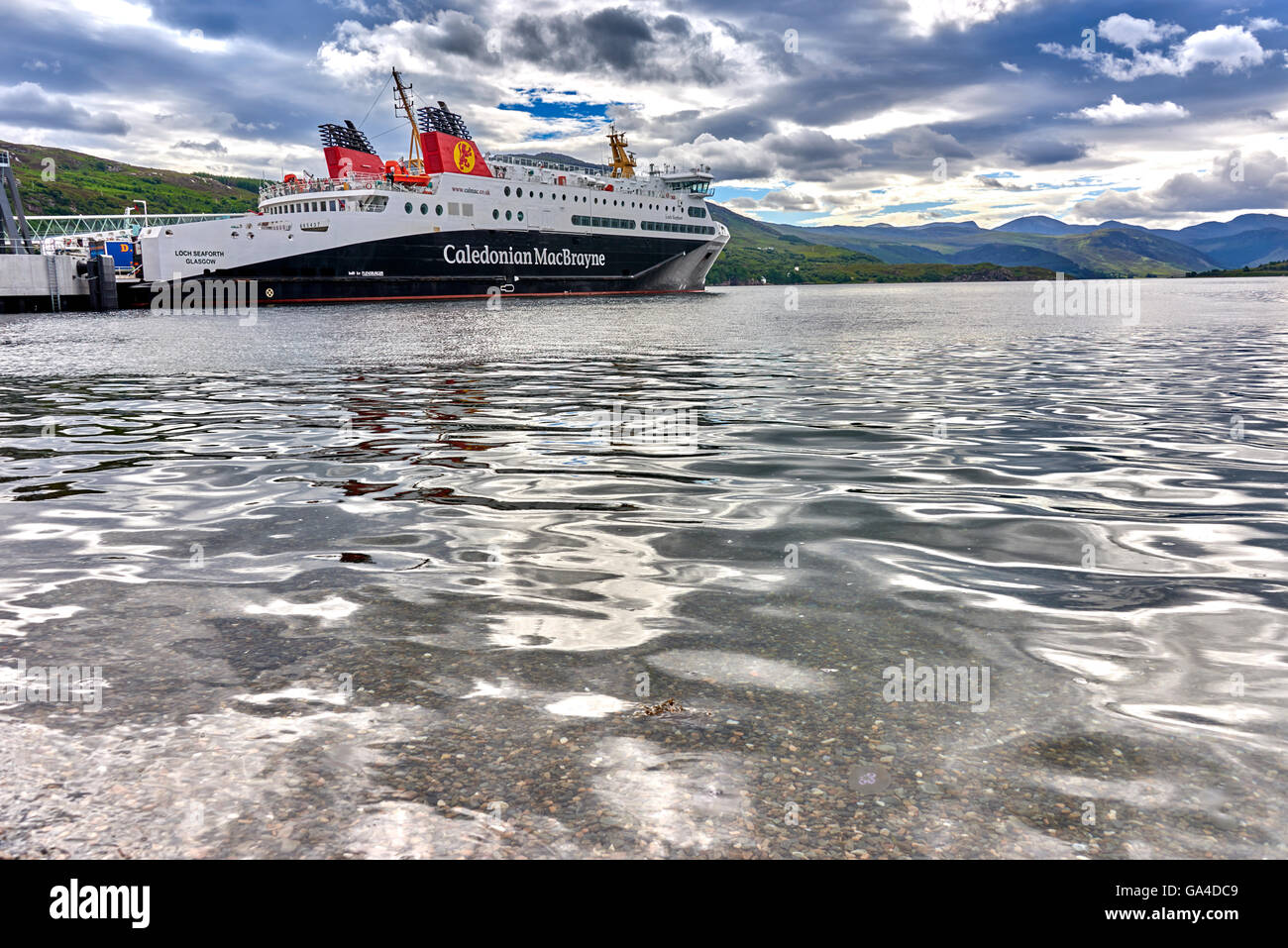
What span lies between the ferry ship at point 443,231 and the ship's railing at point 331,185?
12 cm

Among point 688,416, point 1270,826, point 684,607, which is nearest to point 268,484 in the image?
point 684,607

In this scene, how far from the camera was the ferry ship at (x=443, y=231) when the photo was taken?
160 feet

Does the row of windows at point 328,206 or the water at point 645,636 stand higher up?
the row of windows at point 328,206

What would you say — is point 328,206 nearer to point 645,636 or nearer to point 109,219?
point 645,636

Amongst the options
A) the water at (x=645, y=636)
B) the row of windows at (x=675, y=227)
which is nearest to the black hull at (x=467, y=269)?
the row of windows at (x=675, y=227)

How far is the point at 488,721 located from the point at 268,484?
517 cm

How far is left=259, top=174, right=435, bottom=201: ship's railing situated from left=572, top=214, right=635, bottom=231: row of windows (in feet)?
41.6

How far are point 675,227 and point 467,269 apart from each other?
24531 mm

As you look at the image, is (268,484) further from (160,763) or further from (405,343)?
(405,343)

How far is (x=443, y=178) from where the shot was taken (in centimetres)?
5547

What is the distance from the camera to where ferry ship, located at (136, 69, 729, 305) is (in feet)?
160

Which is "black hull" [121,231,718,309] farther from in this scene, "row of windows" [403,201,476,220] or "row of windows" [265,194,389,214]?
"row of windows" [265,194,389,214]

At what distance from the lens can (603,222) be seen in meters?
66.6

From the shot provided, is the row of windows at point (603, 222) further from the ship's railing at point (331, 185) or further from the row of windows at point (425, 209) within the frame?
the ship's railing at point (331, 185)
